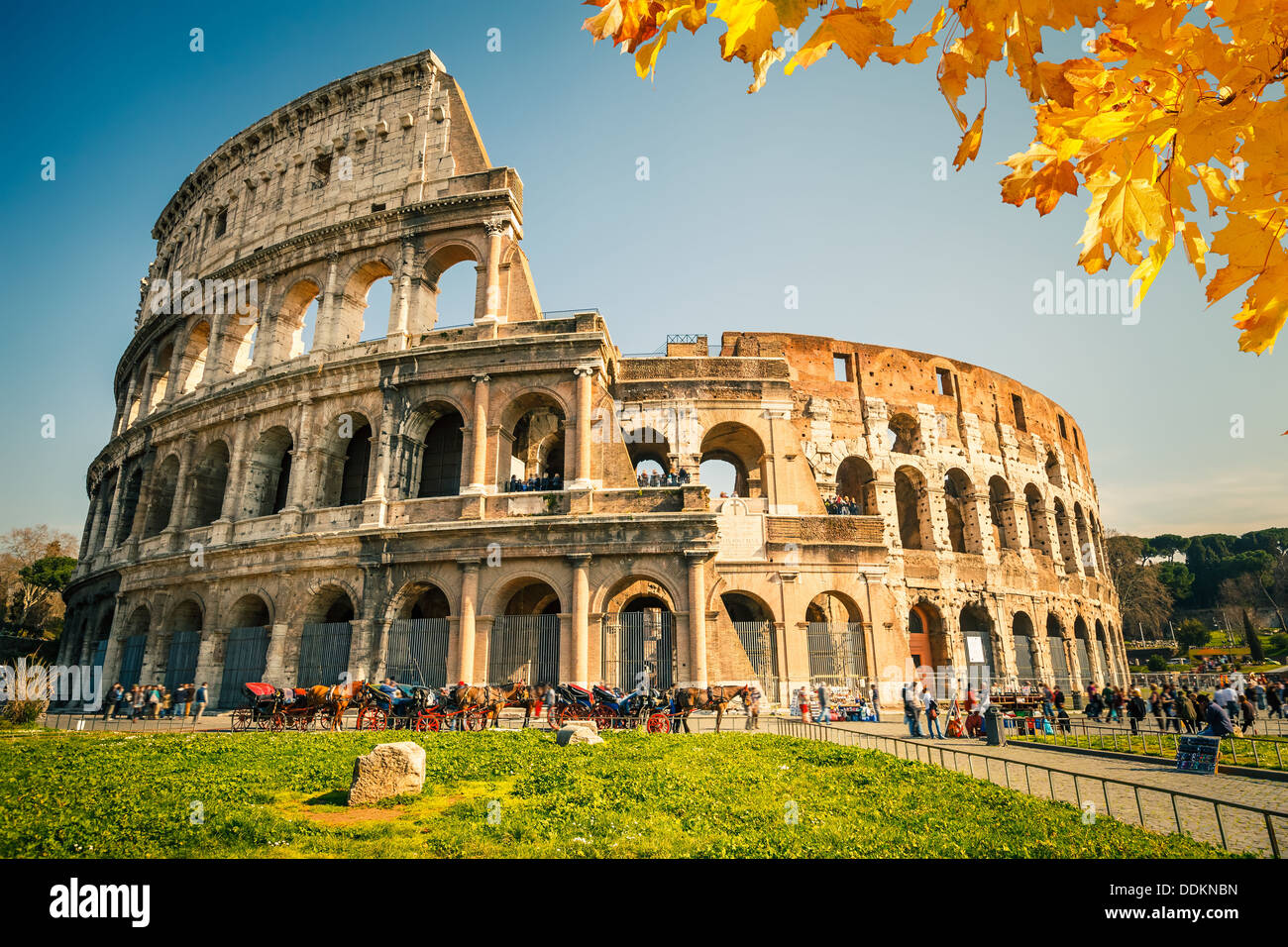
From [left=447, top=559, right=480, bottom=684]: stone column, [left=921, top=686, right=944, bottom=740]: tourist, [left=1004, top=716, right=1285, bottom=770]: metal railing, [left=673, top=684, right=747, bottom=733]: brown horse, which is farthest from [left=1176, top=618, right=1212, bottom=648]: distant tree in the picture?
[left=447, top=559, right=480, bottom=684]: stone column

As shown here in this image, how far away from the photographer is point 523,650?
53.5 feet

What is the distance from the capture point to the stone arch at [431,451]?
18.5 metres

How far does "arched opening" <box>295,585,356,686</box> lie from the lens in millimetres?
16862

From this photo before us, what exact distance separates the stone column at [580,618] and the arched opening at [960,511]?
1513 centimetres

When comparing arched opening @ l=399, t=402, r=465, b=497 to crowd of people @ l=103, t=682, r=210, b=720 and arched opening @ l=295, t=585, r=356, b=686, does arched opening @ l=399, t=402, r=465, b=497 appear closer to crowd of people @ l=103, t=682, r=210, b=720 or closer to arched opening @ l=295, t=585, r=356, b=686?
arched opening @ l=295, t=585, r=356, b=686

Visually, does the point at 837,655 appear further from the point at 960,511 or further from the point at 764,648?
the point at 960,511

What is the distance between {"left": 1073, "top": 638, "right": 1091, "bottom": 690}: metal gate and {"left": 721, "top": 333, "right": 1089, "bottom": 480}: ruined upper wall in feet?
25.3

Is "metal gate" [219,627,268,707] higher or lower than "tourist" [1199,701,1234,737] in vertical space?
higher

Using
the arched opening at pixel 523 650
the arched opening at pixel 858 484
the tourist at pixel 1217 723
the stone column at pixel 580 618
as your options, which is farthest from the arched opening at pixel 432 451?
the tourist at pixel 1217 723

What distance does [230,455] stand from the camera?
67.0 feet

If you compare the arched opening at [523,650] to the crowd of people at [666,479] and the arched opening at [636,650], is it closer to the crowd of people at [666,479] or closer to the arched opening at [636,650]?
the arched opening at [636,650]

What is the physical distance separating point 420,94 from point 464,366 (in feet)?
33.9
